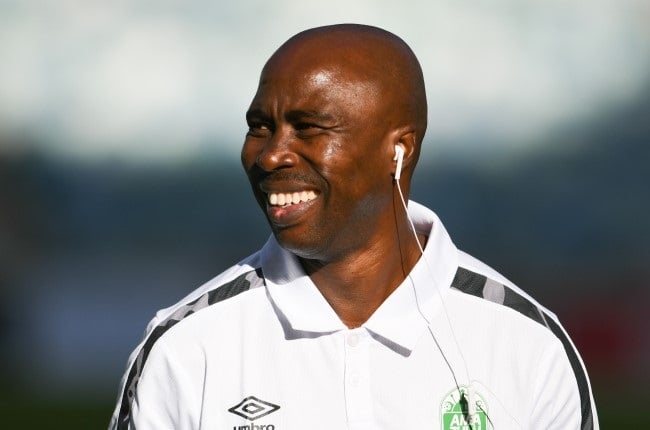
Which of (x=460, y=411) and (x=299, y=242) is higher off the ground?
(x=299, y=242)

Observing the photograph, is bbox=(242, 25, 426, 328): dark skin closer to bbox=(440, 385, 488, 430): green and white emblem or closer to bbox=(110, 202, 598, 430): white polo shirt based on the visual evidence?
bbox=(110, 202, 598, 430): white polo shirt

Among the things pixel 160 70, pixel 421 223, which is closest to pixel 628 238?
pixel 160 70

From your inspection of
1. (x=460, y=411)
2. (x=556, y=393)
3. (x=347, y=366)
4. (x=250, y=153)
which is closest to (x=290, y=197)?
(x=250, y=153)

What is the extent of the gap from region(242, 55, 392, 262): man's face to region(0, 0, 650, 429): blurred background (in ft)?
14.8

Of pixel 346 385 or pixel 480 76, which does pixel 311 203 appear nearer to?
pixel 346 385

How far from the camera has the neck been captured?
2172mm

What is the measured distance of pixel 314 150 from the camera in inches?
79.2

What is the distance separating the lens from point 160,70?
275 inches

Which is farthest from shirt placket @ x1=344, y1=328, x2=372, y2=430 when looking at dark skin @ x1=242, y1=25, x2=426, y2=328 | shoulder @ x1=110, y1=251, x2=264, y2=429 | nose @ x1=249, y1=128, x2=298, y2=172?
nose @ x1=249, y1=128, x2=298, y2=172

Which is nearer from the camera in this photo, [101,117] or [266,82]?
[266,82]

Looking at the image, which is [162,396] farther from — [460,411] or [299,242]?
[460,411]

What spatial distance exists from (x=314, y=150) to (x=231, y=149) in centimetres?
487

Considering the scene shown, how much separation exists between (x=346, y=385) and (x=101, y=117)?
5.04 metres

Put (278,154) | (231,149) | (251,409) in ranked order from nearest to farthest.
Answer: (278,154)
(251,409)
(231,149)
